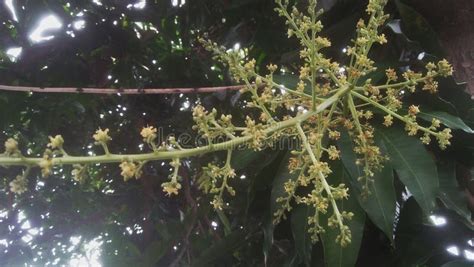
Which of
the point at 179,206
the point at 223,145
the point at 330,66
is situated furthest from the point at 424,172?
the point at 179,206

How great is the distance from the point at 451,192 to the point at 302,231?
312 mm

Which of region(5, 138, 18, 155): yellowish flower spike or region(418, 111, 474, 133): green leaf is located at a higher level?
region(418, 111, 474, 133): green leaf

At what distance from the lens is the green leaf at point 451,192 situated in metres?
0.96

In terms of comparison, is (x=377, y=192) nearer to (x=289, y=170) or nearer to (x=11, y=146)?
(x=289, y=170)

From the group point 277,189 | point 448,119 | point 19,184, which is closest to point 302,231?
point 277,189

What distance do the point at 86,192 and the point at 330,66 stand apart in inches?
52.0

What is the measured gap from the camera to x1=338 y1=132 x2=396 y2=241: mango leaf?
0.92 m

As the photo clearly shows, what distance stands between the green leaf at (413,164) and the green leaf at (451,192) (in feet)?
0.25

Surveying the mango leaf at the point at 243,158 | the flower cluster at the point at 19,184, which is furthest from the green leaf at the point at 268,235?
the flower cluster at the point at 19,184

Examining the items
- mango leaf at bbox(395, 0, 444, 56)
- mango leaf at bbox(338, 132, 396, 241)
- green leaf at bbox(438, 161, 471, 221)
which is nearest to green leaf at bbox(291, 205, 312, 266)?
mango leaf at bbox(338, 132, 396, 241)

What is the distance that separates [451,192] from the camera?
98cm

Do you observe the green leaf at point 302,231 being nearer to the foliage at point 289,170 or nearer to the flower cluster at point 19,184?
the foliage at point 289,170

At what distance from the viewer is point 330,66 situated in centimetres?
85

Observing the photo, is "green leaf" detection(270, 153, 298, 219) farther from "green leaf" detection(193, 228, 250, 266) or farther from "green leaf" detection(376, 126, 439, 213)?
"green leaf" detection(193, 228, 250, 266)
